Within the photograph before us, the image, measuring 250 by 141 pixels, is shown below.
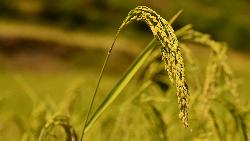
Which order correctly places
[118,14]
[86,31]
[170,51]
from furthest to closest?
[118,14]
[86,31]
[170,51]

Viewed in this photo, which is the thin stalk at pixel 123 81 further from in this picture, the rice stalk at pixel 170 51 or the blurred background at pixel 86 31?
the blurred background at pixel 86 31

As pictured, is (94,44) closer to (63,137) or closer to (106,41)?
(106,41)

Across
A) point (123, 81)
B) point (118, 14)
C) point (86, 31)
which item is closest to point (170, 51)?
point (123, 81)

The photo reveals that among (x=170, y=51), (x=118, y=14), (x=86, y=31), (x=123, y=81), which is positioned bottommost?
(x=86, y=31)

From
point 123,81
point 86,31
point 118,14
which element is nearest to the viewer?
point 123,81

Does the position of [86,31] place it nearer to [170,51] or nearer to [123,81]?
[123,81]

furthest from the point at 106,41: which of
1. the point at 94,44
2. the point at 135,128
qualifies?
the point at 135,128

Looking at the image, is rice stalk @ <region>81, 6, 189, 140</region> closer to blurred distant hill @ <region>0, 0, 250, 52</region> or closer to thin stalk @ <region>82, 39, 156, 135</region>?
thin stalk @ <region>82, 39, 156, 135</region>

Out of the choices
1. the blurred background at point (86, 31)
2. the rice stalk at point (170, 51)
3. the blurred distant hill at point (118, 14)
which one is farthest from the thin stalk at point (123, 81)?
the blurred distant hill at point (118, 14)

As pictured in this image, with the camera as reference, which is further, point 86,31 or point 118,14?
point 118,14

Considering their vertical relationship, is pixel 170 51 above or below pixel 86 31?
above
